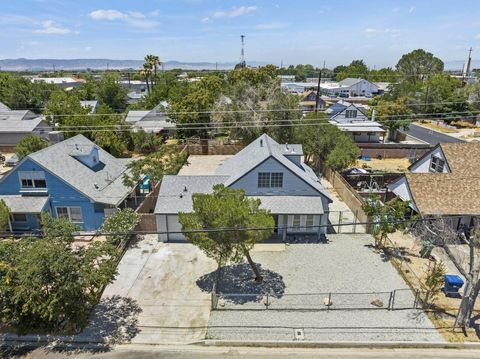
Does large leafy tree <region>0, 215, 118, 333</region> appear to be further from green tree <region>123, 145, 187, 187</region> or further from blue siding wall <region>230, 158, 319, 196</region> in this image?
green tree <region>123, 145, 187, 187</region>

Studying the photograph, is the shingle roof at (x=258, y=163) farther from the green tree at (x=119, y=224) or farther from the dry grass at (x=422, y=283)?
the green tree at (x=119, y=224)

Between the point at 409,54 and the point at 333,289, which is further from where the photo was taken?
the point at 409,54

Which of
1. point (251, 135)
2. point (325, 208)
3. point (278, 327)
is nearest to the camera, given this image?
point (278, 327)

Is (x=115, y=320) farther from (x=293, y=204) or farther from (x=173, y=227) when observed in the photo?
(x=293, y=204)

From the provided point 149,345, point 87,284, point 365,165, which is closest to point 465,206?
point 365,165

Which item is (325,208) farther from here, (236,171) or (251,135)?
(251,135)

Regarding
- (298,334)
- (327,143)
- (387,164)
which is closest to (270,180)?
(298,334)
